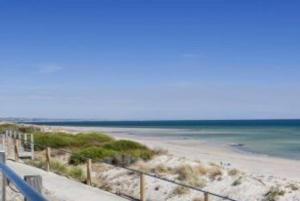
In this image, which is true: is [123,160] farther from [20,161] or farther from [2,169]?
[2,169]

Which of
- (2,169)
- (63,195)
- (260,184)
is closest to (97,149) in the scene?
(260,184)

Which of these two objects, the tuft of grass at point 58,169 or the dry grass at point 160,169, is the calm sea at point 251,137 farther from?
the tuft of grass at point 58,169

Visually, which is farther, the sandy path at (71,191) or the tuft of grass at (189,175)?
the tuft of grass at (189,175)

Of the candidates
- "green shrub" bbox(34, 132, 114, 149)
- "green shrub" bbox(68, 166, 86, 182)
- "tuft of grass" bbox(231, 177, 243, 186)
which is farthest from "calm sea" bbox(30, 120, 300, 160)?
"green shrub" bbox(68, 166, 86, 182)

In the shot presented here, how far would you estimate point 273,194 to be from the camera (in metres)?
16.9

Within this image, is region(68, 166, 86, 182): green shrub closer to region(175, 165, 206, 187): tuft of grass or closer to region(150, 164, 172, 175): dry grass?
region(150, 164, 172, 175): dry grass

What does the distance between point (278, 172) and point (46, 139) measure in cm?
1384

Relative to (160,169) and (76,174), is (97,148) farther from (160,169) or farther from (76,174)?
(76,174)

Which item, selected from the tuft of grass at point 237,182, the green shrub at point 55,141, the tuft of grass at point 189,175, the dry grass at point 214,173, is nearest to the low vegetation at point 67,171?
the tuft of grass at point 189,175

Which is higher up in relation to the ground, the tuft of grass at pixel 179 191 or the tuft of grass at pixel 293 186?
the tuft of grass at pixel 293 186

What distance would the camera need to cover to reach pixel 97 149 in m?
26.1

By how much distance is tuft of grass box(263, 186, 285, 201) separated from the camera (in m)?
16.7

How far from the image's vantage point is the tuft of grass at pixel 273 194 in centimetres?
1668

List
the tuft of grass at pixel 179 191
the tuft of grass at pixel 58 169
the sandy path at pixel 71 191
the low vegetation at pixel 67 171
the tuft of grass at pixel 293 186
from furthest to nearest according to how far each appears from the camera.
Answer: the tuft of grass at pixel 58 169, the low vegetation at pixel 67 171, the tuft of grass at pixel 179 191, the tuft of grass at pixel 293 186, the sandy path at pixel 71 191
